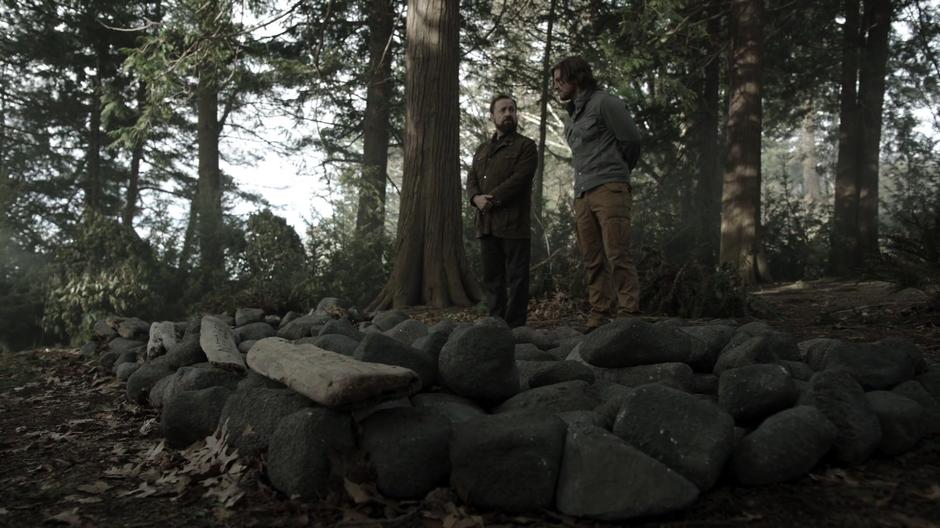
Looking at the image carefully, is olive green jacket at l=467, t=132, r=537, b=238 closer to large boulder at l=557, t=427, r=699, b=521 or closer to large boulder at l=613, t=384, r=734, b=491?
large boulder at l=613, t=384, r=734, b=491

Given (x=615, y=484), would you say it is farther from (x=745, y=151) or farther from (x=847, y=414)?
(x=745, y=151)

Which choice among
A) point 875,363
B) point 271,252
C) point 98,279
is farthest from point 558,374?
point 98,279

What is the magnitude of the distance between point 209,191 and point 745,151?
38.8 feet

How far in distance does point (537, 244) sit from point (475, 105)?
493 centimetres

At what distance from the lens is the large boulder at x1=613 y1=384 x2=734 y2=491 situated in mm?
2688

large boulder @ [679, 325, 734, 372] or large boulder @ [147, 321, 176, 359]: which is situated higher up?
large boulder @ [679, 325, 734, 372]

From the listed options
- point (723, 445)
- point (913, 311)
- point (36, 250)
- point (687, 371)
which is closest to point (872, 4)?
point (913, 311)

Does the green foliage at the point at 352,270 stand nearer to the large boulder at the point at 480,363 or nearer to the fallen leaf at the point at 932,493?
the large boulder at the point at 480,363

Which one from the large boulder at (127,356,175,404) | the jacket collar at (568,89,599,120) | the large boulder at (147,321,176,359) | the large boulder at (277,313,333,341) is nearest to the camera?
the large boulder at (127,356,175,404)

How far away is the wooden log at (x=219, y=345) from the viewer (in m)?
4.49

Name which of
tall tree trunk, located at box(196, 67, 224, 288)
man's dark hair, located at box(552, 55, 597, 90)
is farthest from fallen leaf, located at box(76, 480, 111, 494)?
tall tree trunk, located at box(196, 67, 224, 288)

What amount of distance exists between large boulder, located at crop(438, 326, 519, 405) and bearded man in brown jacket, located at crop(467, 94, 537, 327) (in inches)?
92.1

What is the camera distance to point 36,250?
54.0 ft

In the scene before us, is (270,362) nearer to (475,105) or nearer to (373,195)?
(373,195)
